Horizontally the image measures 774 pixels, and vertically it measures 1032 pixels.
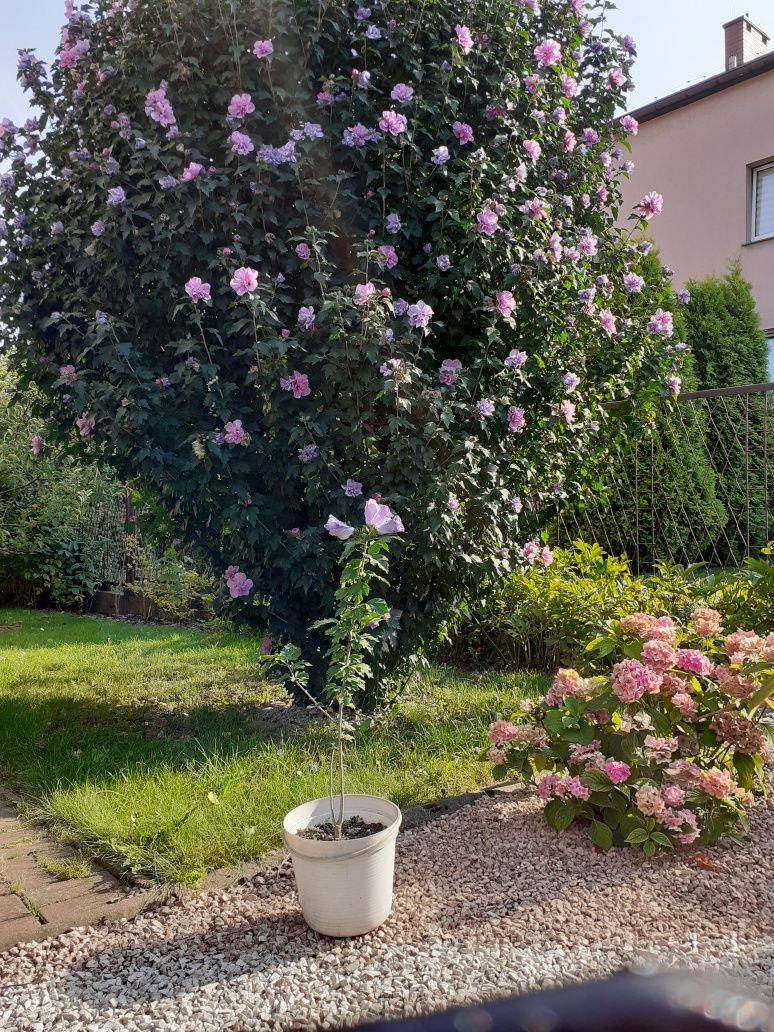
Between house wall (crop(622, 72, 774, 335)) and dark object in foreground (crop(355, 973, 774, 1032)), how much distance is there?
1041 cm

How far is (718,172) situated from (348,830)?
11.6 metres

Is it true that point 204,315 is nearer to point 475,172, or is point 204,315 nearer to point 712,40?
point 475,172

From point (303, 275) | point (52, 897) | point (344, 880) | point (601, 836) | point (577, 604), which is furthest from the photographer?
point (577, 604)

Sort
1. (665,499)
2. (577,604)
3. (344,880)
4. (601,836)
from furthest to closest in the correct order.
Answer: (665,499) → (577,604) → (601,836) → (344,880)

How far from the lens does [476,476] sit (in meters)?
3.32

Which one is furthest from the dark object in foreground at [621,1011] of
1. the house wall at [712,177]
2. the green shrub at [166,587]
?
the house wall at [712,177]

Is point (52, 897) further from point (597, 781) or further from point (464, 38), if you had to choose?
point (464, 38)

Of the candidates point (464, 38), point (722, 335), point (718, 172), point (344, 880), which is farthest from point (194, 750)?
point (718, 172)

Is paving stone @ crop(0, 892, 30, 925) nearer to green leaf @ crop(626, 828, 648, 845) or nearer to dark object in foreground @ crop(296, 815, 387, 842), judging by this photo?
dark object in foreground @ crop(296, 815, 387, 842)

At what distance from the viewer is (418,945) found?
189cm

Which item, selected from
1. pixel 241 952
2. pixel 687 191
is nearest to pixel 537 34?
pixel 241 952

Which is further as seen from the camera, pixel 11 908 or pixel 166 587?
pixel 166 587

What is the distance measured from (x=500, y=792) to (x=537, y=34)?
3.42 meters

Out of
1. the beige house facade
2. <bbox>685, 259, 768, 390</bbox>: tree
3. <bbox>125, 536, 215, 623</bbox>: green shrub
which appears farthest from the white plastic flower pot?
the beige house facade
